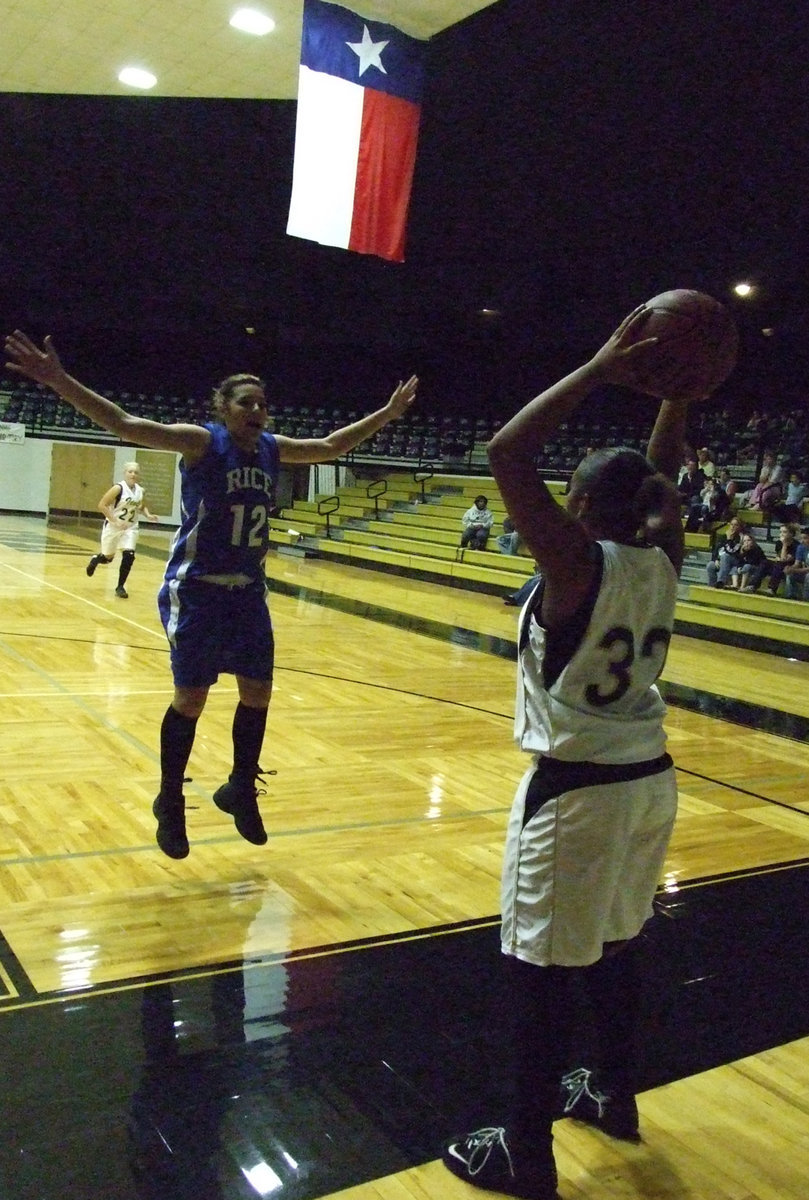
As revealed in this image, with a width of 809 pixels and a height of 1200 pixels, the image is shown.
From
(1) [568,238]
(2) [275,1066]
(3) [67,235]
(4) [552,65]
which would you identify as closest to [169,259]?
(3) [67,235]

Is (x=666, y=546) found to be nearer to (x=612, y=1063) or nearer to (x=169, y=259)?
(x=612, y=1063)

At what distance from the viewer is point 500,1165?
1.81 meters

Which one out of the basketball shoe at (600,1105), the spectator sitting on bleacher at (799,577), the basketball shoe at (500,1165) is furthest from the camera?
the spectator sitting on bleacher at (799,577)

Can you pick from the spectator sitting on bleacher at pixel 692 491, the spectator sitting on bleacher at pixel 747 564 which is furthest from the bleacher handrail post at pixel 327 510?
the spectator sitting on bleacher at pixel 747 564

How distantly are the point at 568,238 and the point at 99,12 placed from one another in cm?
755

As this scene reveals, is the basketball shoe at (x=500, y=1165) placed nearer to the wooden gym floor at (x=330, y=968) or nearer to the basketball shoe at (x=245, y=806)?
the wooden gym floor at (x=330, y=968)

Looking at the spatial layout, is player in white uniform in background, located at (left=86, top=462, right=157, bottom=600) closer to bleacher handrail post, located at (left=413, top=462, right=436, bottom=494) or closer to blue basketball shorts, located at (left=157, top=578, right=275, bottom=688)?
blue basketball shorts, located at (left=157, top=578, right=275, bottom=688)

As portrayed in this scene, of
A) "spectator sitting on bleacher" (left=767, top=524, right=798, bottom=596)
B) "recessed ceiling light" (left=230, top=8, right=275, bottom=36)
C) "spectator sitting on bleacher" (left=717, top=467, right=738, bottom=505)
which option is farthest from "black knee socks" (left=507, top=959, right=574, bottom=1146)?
"spectator sitting on bleacher" (left=717, top=467, right=738, bottom=505)

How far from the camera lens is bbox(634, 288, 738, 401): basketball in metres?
1.77

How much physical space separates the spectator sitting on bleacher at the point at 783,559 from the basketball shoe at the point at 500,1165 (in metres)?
10.1

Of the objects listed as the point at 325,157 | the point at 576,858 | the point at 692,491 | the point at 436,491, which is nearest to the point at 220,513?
the point at 576,858

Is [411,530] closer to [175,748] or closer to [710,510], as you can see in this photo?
[710,510]

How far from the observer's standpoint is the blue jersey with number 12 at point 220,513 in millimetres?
3061

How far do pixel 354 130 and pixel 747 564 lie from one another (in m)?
6.24
